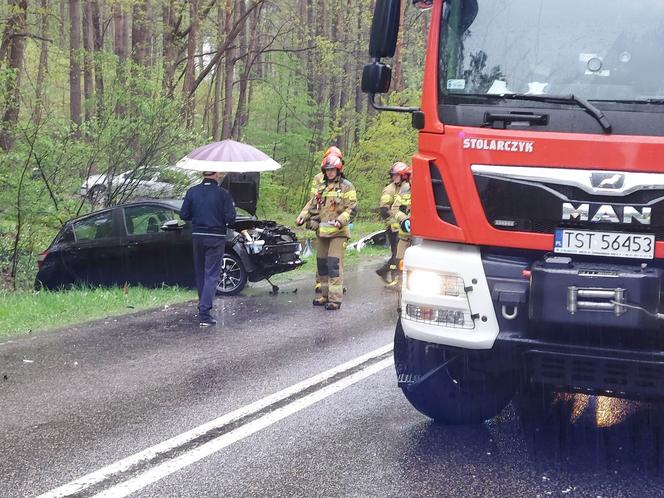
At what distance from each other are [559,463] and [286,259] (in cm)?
775

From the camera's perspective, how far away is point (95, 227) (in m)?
12.3

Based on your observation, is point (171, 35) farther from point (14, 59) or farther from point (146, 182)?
point (146, 182)

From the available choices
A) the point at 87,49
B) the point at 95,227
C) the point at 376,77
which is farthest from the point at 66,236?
the point at 87,49

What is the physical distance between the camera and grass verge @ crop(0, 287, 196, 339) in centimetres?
941

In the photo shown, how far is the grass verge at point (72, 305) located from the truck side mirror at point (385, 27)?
227 inches

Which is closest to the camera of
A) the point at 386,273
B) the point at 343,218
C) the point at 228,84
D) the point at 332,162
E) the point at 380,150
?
the point at 332,162

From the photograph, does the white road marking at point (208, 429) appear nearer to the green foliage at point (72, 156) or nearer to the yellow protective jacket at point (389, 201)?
the yellow protective jacket at point (389, 201)

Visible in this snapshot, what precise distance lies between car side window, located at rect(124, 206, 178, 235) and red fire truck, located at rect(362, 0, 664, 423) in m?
7.49

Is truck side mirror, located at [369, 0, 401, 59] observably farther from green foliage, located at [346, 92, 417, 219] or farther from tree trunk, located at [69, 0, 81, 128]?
green foliage, located at [346, 92, 417, 219]

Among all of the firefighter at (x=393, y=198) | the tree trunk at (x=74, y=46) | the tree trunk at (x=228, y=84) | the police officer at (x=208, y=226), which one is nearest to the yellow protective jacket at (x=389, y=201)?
the firefighter at (x=393, y=198)

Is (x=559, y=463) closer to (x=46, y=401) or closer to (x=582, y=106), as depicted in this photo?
(x=582, y=106)

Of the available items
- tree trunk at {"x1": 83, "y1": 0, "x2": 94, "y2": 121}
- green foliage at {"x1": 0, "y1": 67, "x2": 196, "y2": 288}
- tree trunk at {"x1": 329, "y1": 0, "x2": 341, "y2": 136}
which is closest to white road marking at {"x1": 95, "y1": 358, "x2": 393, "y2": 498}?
green foliage at {"x1": 0, "y1": 67, "x2": 196, "y2": 288}

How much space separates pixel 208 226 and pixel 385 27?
4.86 m

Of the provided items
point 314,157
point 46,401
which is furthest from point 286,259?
point 314,157
